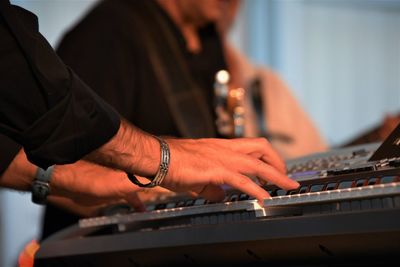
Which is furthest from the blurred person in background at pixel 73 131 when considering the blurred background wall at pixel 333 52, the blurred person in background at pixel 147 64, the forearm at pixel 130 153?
the blurred background wall at pixel 333 52

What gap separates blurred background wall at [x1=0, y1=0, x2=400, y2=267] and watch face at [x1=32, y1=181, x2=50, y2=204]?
4168 millimetres

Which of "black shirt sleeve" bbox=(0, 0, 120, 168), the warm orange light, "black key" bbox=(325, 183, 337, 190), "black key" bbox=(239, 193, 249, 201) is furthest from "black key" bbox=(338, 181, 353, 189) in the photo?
the warm orange light

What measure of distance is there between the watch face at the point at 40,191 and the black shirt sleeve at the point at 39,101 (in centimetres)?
34

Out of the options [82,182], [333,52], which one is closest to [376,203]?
[82,182]

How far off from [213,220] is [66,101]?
22 centimetres

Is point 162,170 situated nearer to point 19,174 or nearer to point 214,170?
point 214,170

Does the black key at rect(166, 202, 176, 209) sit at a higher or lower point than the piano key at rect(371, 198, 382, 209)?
higher

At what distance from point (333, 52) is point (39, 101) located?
502 centimetres

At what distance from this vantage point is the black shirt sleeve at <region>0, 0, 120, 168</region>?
928 mm

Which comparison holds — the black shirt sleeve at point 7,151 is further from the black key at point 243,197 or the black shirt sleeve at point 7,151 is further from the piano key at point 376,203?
the piano key at point 376,203

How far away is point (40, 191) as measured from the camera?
129cm

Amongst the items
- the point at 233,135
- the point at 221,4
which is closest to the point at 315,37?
the point at 221,4

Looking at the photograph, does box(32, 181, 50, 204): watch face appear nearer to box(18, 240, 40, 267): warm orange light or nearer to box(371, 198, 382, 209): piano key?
box(18, 240, 40, 267): warm orange light

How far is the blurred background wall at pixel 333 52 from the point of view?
5582 mm
